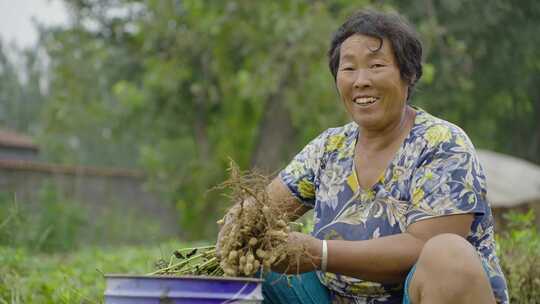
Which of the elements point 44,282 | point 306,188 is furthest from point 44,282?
point 306,188

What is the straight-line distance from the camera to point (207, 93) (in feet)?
48.9

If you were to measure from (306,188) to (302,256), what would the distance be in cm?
70

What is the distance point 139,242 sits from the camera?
1439cm

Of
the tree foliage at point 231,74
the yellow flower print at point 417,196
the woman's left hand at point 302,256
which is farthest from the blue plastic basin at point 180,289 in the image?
the tree foliage at point 231,74

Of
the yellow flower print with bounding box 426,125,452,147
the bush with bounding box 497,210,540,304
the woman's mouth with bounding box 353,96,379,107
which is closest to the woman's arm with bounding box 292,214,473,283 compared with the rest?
the yellow flower print with bounding box 426,125,452,147

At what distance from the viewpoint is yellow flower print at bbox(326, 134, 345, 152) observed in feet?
10.8

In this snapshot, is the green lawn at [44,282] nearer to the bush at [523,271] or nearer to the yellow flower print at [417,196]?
the yellow flower print at [417,196]

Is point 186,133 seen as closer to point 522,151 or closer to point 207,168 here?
point 207,168

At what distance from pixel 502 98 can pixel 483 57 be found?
1798 millimetres

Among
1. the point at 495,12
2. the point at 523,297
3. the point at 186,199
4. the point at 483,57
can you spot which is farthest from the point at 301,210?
the point at 483,57

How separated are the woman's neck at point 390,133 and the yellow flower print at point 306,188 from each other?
274 mm

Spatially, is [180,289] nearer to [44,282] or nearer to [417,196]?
[417,196]

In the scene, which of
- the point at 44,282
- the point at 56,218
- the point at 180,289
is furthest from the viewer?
the point at 56,218

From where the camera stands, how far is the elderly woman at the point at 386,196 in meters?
2.59
